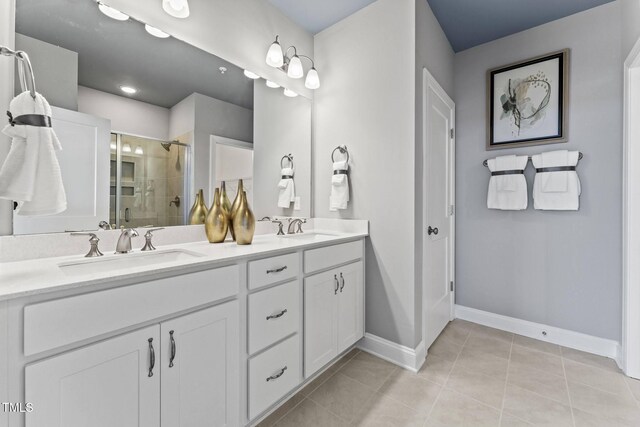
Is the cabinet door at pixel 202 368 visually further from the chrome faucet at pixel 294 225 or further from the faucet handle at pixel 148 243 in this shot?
the chrome faucet at pixel 294 225

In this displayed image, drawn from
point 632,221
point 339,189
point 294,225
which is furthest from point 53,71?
point 632,221

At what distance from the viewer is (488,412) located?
1.50 meters

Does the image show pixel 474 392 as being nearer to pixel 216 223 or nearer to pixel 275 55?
pixel 216 223

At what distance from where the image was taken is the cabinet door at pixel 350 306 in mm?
1871

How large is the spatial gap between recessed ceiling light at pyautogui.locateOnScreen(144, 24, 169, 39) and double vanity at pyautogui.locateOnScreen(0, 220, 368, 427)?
114cm

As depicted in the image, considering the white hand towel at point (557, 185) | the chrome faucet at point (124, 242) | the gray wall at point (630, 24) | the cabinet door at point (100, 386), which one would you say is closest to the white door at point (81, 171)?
the chrome faucet at point (124, 242)

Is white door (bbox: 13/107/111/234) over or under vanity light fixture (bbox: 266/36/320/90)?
under

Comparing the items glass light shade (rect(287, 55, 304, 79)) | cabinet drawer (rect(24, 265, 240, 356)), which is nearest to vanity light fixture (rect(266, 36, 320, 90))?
glass light shade (rect(287, 55, 304, 79))

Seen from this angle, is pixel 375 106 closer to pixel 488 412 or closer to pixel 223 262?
pixel 223 262

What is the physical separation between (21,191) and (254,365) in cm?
110

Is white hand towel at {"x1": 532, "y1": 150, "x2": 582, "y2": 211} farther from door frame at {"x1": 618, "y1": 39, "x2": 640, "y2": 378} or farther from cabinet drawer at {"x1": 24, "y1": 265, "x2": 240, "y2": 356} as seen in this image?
cabinet drawer at {"x1": 24, "y1": 265, "x2": 240, "y2": 356}

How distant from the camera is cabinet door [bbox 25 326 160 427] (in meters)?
0.78

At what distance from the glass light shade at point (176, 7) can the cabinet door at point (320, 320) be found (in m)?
1.60

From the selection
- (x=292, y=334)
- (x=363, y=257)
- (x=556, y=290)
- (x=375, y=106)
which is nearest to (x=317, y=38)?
(x=375, y=106)
